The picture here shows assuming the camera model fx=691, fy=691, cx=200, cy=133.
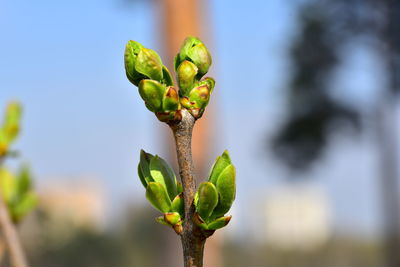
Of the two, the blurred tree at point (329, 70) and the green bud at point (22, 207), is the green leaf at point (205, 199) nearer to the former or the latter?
the green bud at point (22, 207)

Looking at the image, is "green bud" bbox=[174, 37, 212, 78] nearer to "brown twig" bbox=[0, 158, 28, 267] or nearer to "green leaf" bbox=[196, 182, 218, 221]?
"green leaf" bbox=[196, 182, 218, 221]

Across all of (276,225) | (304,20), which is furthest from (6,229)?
(276,225)

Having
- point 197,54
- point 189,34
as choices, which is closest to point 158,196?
point 197,54

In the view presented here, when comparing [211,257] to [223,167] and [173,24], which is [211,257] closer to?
[173,24]

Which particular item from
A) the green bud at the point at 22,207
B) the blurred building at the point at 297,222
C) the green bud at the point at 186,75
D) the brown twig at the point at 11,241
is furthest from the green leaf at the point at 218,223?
the blurred building at the point at 297,222

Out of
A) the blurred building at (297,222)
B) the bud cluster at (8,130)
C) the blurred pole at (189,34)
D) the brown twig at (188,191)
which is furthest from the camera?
the blurred building at (297,222)

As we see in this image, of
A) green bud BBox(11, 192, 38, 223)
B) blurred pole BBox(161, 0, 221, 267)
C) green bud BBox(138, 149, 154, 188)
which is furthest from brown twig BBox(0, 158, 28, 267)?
blurred pole BBox(161, 0, 221, 267)

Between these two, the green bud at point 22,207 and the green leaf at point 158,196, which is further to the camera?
the green bud at point 22,207

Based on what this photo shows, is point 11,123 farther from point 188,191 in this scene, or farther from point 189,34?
point 189,34
